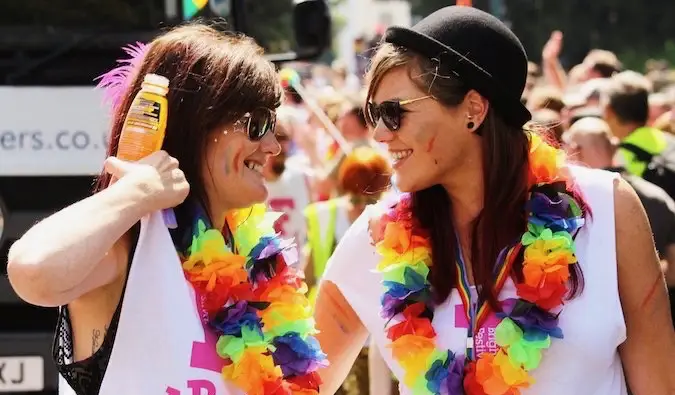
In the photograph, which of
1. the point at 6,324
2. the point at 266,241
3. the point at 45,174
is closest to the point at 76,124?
the point at 45,174

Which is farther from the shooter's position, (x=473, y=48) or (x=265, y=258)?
(x=265, y=258)

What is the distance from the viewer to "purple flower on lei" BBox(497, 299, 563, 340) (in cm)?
264

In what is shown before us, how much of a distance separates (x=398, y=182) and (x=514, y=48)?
16.1 inches

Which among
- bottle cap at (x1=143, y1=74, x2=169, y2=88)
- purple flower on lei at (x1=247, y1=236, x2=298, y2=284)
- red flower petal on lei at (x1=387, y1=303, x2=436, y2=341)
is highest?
bottle cap at (x1=143, y1=74, x2=169, y2=88)

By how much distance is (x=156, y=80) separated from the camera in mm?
2408

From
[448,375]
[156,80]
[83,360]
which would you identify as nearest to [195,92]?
[156,80]

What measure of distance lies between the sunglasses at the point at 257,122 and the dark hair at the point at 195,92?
15 mm

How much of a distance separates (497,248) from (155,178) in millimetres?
861

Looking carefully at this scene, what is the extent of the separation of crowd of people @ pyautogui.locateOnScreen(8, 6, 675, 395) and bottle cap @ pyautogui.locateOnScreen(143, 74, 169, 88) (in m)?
0.06

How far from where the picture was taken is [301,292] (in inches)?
114

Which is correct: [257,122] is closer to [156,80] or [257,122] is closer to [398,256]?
[156,80]

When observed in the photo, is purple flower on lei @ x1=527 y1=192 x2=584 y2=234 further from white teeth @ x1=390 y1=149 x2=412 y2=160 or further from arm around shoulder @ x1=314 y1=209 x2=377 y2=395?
arm around shoulder @ x1=314 y1=209 x2=377 y2=395

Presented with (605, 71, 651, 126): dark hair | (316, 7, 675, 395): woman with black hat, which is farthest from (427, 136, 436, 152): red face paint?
(605, 71, 651, 126): dark hair

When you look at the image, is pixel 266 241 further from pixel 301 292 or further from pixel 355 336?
pixel 355 336
